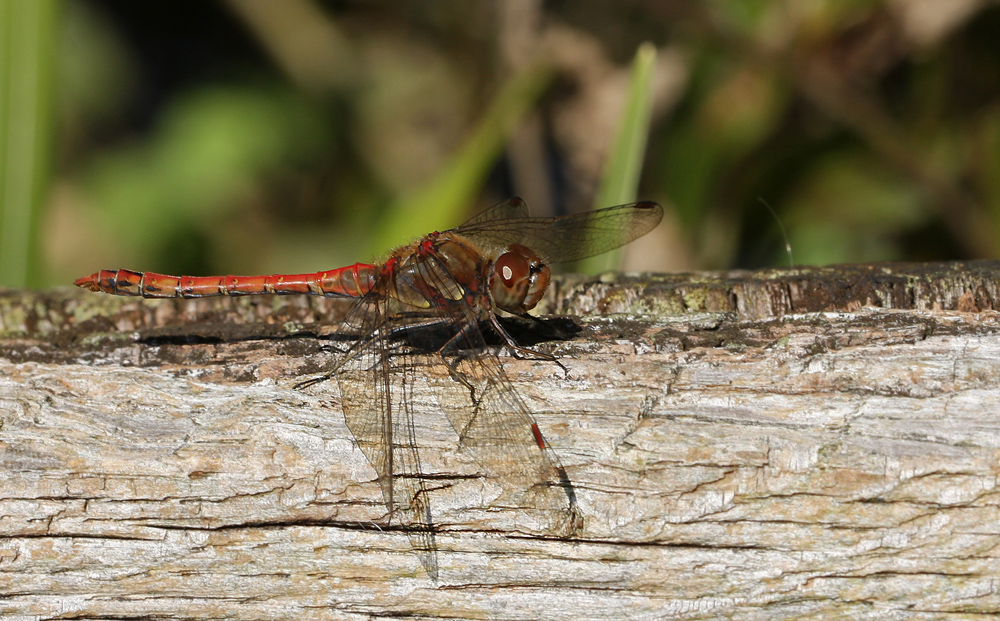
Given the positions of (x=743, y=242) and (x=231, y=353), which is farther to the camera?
(x=743, y=242)

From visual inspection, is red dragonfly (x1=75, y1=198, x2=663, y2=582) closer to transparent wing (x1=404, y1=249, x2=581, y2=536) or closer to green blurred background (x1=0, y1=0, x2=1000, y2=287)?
transparent wing (x1=404, y1=249, x2=581, y2=536)

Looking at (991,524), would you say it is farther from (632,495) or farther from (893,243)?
(893,243)

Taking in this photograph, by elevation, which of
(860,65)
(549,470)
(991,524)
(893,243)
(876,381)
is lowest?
(991,524)

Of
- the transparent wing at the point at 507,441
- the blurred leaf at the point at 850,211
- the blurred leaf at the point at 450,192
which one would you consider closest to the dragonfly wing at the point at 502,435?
the transparent wing at the point at 507,441

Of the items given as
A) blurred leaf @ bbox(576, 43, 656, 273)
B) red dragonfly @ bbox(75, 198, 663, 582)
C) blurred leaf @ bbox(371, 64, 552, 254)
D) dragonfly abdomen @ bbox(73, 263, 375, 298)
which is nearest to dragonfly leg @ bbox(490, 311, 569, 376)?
red dragonfly @ bbox(75, 198, 663, 582)

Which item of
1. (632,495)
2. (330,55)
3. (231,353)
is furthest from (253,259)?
(632,495)

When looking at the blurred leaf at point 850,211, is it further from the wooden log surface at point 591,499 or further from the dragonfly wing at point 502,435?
the dragonfly wing at point 502,435

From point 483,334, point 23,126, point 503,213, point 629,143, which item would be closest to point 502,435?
point 483,334
